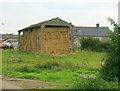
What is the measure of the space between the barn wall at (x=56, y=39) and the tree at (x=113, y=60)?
28510 mm

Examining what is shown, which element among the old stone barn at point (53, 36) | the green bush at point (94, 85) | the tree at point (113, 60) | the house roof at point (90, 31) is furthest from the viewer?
the house roof at point (90, 31)

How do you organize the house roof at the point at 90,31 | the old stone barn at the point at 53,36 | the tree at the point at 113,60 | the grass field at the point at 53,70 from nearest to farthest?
the tree at the point at 113,60, the grass field at the point at 53,70, the old stone barn at the point at 53,36, the house roof at the point at 90,31

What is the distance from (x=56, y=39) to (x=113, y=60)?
29.8 meters

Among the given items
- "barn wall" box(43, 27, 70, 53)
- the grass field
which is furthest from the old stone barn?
the grass field

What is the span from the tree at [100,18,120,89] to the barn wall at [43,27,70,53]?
2851 centimetres

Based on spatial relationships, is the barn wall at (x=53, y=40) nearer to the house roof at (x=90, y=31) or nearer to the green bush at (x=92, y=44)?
the green bush at (x=92, y=44)

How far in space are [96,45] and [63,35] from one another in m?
9.76

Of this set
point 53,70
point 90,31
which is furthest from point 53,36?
point 90,31

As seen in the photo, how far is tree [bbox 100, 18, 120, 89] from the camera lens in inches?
423

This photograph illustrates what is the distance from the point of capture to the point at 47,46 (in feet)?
131

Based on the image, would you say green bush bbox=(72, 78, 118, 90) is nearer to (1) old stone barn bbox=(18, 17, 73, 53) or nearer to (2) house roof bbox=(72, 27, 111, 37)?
(1) old stone barn bbox=(18, 17, 73, 53)

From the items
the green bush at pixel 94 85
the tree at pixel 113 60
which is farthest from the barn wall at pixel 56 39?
the green bush at pixel 94 85

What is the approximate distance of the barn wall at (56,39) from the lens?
39.8 m

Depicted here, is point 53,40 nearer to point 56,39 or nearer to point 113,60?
point 56,39
